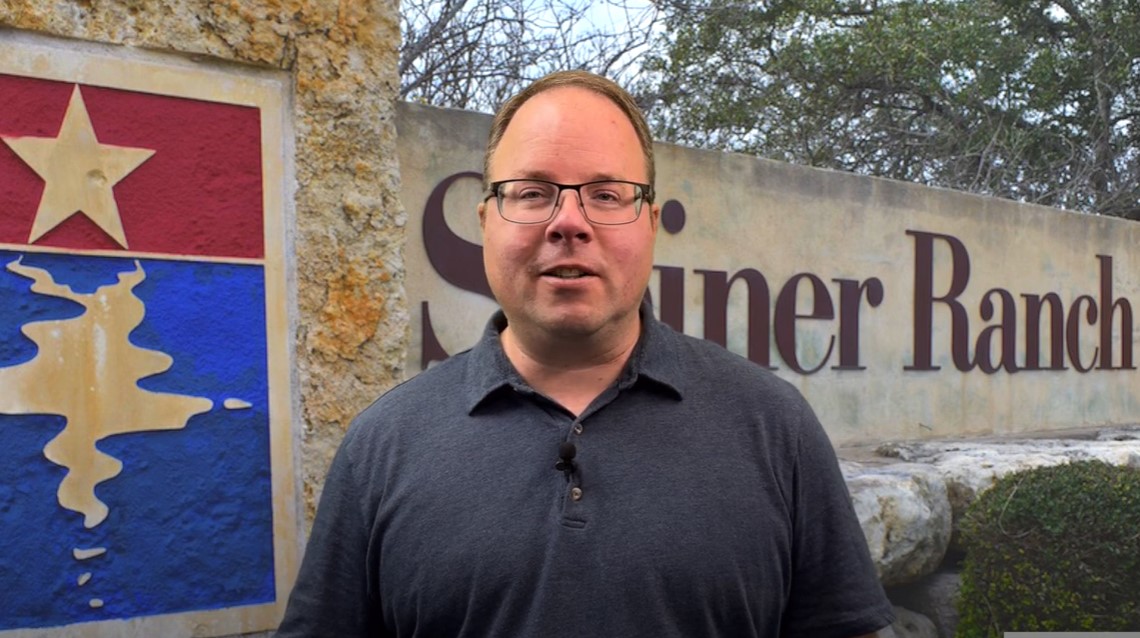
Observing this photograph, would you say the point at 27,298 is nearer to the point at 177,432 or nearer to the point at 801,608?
the point at 177,432

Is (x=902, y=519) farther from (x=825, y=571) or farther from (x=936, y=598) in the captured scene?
(x=825, y=571)

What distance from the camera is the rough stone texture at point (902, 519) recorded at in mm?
3727

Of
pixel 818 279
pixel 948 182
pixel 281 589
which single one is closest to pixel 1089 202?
pixel 948 182

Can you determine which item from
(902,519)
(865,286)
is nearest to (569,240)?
(902,519)

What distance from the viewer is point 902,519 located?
12.5 feet

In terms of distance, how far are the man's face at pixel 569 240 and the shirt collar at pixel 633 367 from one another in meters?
0.06

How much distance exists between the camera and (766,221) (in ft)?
14.5

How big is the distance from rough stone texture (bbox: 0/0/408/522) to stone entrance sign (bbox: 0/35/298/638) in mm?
57

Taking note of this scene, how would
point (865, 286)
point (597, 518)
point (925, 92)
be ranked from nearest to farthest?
point (597, 518) → point (865, 286) → point (925, 92)

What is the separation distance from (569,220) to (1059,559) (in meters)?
2.61

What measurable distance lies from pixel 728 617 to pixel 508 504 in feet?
1.14

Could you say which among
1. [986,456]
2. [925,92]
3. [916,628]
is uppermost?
[925,92]

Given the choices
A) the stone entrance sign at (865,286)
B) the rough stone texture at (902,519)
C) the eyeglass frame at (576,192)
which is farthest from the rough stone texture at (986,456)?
the eyeglass frame at (576,192)

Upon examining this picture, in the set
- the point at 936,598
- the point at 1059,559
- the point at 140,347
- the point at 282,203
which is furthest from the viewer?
the point at 936,598
